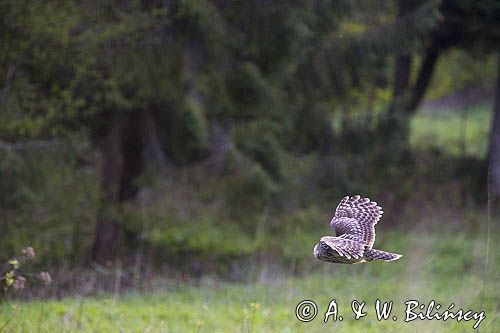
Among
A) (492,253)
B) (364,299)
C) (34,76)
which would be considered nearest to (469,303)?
(364,299)

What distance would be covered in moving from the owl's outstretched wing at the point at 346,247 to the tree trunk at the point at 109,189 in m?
7.51

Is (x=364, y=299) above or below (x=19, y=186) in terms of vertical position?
below

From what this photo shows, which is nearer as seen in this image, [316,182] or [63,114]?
[63,114]

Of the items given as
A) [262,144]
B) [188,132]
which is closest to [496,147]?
[262,144]

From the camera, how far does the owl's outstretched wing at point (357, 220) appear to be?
5074mm

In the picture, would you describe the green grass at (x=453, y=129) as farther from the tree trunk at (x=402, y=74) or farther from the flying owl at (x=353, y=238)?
the flying owl at (x=353, y=238)

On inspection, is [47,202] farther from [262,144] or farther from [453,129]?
[453,129]

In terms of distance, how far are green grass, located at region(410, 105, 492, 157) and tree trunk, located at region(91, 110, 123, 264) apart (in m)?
8.64

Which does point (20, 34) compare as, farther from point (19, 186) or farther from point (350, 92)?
point (350, 92)

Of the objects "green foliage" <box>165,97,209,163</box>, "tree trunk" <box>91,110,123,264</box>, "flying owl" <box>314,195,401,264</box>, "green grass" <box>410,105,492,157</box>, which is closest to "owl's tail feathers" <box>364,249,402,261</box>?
"flying owl" <box>314,195,401,264</box>

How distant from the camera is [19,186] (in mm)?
9992

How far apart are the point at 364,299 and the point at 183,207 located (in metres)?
3.70

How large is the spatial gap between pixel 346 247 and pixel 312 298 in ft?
15.4

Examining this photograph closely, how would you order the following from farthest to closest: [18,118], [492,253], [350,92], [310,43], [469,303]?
[350,92]
[310,43]
[492,253]
[18,118]
[469,303]
